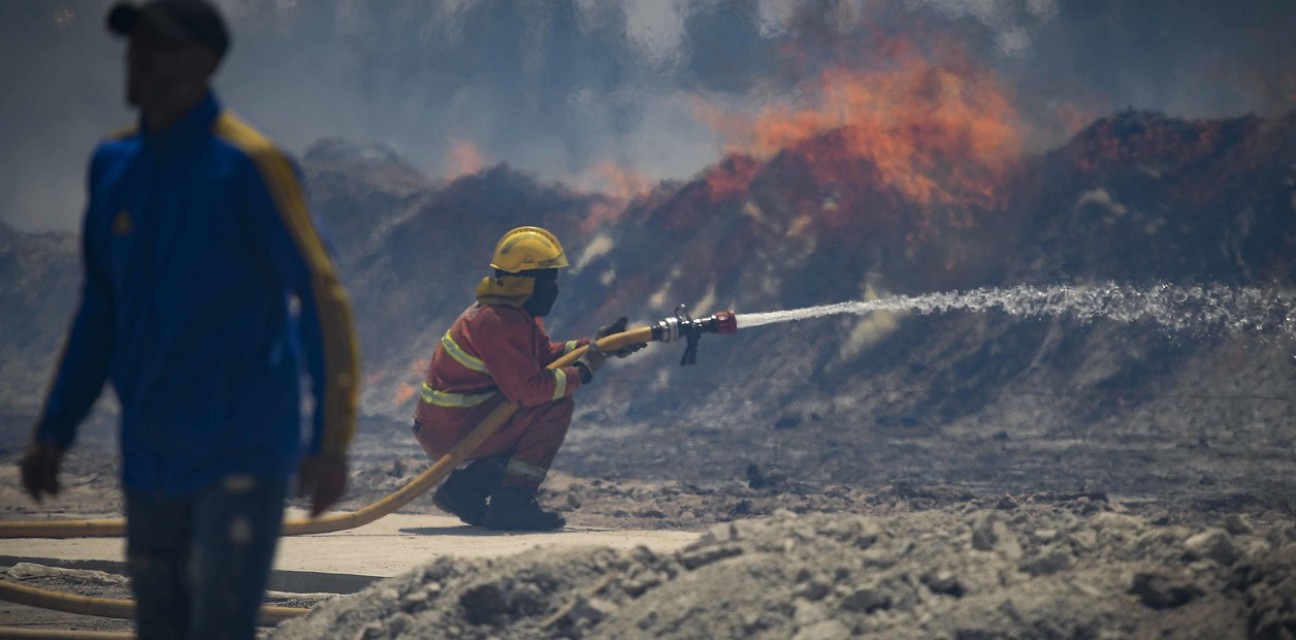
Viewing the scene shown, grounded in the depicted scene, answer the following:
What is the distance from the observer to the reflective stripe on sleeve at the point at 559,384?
9023 millimetres

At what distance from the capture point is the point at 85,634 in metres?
5.76

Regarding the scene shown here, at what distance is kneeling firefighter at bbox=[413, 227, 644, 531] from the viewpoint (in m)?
8.96

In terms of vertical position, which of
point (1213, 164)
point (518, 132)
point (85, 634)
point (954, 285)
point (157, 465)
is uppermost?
point (518, 132)

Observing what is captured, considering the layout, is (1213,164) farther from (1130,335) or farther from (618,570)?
(618,570)

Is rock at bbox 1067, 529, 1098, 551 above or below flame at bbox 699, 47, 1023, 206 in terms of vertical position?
below

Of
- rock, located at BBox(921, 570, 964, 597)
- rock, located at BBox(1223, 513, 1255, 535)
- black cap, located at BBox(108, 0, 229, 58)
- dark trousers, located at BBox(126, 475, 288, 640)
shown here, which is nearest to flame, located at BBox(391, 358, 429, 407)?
rock, located at BBox(1223, 513, 1255, 535)

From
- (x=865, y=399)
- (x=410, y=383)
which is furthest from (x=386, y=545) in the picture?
(x=410, y=383)

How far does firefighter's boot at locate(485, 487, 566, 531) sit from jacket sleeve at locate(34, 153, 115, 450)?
6120 mm

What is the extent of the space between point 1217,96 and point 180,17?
18854mm

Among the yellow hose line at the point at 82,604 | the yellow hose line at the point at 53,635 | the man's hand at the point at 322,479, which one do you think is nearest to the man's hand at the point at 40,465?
the man's hand at the point at 322,479

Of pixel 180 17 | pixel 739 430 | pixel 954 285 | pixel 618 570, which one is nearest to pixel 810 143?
pixel 954 285

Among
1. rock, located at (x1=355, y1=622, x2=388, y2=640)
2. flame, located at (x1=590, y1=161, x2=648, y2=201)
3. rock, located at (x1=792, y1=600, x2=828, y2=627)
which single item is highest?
flame, located at (x1=590, y1=161, x2=648, y2=201)

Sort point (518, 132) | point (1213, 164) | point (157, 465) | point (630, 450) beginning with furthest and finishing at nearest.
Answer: point (518, 132) → point (1213, 164) → point (630, 450) → point (157, 465)

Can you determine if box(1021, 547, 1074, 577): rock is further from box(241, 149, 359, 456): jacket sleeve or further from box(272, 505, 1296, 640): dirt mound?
box(241, 149, 359, 456): jacket sleeve
